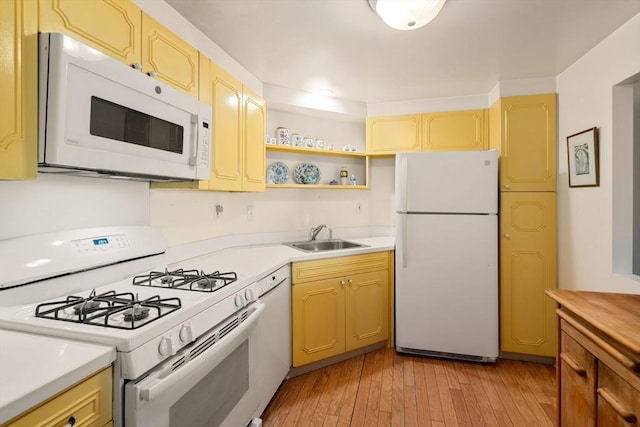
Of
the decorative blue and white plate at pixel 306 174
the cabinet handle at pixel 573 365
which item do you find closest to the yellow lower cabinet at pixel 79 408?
the cabinet handle at pixel 573 365

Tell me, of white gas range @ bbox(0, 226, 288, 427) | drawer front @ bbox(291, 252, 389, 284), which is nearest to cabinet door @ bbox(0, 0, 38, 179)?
white gas range @ bbox(0, 226, 288, 427)

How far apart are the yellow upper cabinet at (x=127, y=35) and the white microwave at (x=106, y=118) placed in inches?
4.9

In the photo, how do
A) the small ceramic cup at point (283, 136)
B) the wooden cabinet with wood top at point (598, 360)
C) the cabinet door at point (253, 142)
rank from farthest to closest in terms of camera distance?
the small ceramic cup at point (283, 136) < the cabinet door at point (253, 142) < the wooden cabinet with wood top at point (598, 360)

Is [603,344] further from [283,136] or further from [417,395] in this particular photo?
[283,136]

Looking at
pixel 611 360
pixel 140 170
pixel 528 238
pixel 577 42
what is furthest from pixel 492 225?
pixel 140 170

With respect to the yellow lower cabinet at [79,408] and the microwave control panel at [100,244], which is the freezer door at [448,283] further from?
the yellow lower cabinet at [79,408]

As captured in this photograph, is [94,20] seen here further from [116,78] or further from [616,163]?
[616,163]

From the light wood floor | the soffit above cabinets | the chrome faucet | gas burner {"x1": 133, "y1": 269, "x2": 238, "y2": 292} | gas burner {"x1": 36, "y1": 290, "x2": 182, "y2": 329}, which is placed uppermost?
the soffit above cabinets

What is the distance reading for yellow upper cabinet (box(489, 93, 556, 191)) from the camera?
8.15ft

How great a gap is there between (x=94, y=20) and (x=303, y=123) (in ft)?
6.66

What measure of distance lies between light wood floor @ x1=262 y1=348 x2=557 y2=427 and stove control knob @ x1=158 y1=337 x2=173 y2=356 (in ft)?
3.58

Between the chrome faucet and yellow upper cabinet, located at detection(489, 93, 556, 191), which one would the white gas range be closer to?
the chrome faucet

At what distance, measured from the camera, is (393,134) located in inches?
119

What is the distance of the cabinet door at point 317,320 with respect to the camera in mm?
2246
